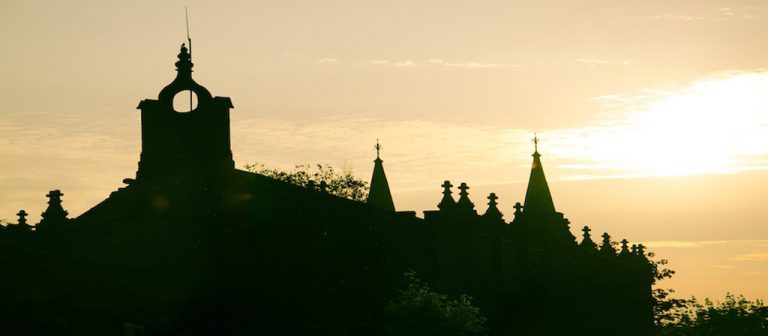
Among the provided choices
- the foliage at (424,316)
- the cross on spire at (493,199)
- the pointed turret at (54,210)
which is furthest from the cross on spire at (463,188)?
the pointed turret at (54,210)

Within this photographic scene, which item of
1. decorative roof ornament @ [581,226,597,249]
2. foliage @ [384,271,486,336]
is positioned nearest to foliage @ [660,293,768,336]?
decorative roof ornament @ [581,226,597,249]

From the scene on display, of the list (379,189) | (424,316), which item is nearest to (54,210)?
(424,316)

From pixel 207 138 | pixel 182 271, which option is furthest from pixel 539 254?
pixel 182 271

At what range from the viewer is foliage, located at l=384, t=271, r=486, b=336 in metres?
43.3

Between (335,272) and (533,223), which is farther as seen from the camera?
(533,223)

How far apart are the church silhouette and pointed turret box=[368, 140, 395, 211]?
2010cm

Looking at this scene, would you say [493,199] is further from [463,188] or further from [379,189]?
[463,188]

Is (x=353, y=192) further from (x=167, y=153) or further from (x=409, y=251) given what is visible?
(x=167, y=153)

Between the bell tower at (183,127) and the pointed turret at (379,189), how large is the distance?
33334 mm

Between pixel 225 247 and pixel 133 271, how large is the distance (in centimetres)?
424

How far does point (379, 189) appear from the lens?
268 ft

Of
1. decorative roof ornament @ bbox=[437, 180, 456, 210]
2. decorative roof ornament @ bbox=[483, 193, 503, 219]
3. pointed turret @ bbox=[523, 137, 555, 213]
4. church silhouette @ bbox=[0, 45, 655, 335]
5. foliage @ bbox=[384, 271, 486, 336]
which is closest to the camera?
church silhouette @ bbox=[0, 45, 655, 335]

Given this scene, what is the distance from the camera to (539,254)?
66062mm

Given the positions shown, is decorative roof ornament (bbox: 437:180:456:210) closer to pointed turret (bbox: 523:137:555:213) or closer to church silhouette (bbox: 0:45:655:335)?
church silhouette (bbox: 0:45:655:335)
